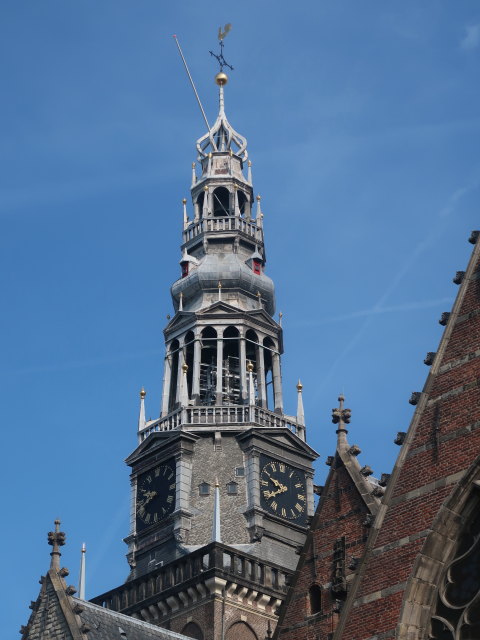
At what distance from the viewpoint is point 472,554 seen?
A: 77.4 feet

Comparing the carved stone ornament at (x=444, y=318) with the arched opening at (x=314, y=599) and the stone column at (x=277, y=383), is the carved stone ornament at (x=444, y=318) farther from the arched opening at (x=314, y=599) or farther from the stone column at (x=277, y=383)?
the stone column at (x=277, y=383)

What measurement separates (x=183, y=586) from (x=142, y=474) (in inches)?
297

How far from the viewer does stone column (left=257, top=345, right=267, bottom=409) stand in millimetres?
61844

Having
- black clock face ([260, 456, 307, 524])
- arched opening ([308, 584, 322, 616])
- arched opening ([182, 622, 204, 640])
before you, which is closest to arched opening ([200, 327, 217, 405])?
black clock face ([260, 456, 307, 524])

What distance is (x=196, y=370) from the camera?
202ft

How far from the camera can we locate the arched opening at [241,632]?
178 feet

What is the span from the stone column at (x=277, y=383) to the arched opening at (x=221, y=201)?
9619 millimetres

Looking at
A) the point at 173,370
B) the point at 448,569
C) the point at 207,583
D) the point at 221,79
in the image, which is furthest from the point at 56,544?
the point at 221,79

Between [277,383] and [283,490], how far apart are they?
5.49 metres

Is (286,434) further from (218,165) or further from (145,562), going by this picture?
(218,165)

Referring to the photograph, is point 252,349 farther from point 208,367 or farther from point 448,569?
point 448,569

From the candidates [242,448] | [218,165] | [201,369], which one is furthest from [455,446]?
[218,165]

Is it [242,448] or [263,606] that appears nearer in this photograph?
[263,606]

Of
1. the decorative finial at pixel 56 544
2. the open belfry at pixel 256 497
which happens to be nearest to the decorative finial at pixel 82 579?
the open belfry at pixel 256 497
